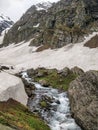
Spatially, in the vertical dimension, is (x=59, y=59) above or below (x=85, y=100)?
above

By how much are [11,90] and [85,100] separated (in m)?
14.4

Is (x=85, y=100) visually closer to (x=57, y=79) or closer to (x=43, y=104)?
(x=43, y=104)

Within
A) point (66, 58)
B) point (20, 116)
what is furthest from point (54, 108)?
point (66, 58)

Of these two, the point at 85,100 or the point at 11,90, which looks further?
the point at 11,90

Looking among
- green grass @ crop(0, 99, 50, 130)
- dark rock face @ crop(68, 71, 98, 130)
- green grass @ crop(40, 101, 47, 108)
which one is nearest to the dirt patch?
dark rock face @ crop(68, 71, 98, 130)

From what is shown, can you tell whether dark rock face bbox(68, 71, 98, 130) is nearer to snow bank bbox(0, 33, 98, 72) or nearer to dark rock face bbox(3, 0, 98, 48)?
snow bank bbox(0, 33, 98, 72)

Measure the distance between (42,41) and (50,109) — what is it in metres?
94.1

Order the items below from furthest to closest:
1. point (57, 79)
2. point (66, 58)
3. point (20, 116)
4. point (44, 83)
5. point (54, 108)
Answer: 1. point (66, 58)
2. point (57, 79)
3. point (44, 83)
4. point (54, 108)
5. point (20, 116)

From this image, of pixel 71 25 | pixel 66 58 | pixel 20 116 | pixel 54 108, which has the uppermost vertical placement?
pixel 71 25

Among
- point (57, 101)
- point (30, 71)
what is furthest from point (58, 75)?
point (57, 101)


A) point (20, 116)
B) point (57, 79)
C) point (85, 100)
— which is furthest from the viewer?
point (57, 79)

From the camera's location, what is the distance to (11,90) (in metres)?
57.8

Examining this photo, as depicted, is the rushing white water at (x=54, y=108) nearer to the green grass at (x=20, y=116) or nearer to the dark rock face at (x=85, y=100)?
the dark rock face at (x=85, y=100)

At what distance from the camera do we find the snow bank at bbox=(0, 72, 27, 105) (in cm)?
5538
